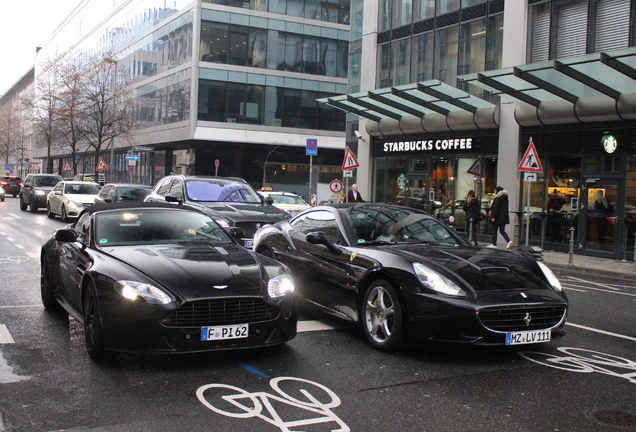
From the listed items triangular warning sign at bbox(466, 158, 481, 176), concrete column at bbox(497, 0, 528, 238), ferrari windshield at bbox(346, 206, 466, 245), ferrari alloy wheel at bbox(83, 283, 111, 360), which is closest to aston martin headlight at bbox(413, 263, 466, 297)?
ferrari windshield at bbox(346, 206, 466, 245)

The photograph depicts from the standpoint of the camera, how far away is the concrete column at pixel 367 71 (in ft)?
91.7

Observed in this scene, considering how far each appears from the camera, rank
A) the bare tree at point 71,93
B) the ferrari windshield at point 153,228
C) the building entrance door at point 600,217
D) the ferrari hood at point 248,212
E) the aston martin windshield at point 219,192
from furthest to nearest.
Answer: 1. the bare tree at point 71,93
2. the building entrance door at point 600,217
3. the aston martin windshield at point 219,192
4. the ferrari hood at point 248,212
5. the ferrari windshield at point 153,228

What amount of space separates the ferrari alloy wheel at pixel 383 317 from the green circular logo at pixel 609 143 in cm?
1394

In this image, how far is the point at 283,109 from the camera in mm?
48844

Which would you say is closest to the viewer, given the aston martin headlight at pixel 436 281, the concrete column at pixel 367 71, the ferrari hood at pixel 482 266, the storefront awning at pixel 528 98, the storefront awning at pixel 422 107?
the aston martin headlight at pixel 436 281

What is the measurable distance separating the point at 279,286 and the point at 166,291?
3.51ft

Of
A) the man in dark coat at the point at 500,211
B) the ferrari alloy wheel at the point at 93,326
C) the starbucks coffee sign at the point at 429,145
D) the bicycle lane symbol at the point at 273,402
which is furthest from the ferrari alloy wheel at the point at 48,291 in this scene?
the starbucks coffee sign at the point at 429,145

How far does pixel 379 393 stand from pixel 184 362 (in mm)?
1782

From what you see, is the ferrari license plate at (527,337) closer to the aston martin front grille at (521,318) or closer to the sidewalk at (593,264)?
the aston martin front grille at (521,318)

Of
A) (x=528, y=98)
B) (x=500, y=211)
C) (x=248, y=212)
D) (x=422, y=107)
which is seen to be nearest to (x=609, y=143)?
(x=528, y=98)

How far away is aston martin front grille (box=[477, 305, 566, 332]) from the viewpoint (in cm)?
562

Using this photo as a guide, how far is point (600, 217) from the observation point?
719 inches

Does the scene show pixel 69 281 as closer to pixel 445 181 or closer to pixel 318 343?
pixel 318 343

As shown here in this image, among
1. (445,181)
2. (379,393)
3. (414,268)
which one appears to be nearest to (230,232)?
(414,268)
